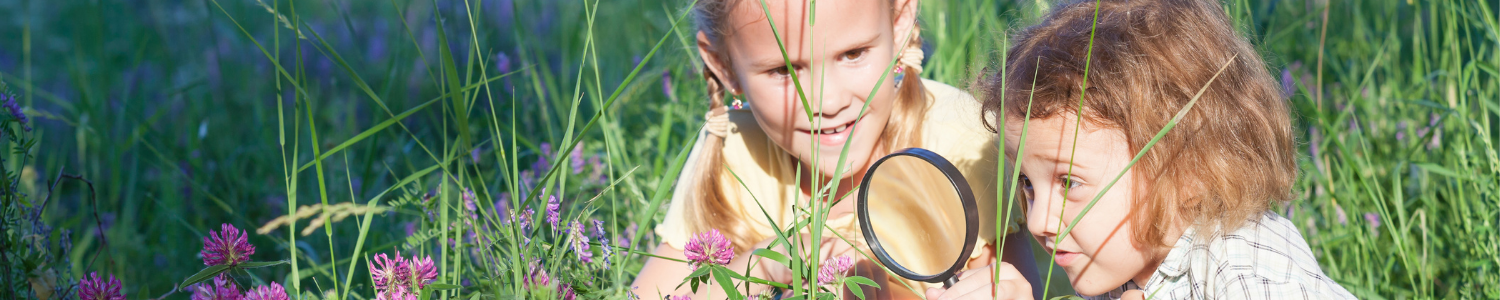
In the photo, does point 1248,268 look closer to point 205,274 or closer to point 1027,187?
point 1027,187

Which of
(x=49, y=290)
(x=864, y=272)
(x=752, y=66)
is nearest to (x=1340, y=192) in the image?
(x=864, y=272)

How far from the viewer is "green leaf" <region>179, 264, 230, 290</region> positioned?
116 centimetres

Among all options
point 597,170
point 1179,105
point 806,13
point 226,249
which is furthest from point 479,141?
point 1179,105

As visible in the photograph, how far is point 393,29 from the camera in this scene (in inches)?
172

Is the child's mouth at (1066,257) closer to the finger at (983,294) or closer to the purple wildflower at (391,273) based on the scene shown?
the finger at (983,294)

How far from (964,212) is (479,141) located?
1.90 m

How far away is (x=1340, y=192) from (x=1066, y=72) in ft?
4.43

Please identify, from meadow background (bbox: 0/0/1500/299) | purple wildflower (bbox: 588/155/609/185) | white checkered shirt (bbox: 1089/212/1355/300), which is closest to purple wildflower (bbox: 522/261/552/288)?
meadow background (bbox: 0/0/1500/299)

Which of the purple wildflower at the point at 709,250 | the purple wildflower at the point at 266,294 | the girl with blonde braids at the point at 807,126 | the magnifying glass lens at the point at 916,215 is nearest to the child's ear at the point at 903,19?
the girl with blonde braids at the point at 807,126

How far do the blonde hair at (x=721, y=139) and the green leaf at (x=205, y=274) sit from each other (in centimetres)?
95

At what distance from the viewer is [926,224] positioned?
1695mm

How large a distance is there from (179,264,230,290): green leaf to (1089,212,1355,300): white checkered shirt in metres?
1.26

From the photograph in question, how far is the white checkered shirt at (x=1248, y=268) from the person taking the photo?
1.34 meters

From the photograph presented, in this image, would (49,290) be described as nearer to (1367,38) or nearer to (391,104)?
(391,104)
